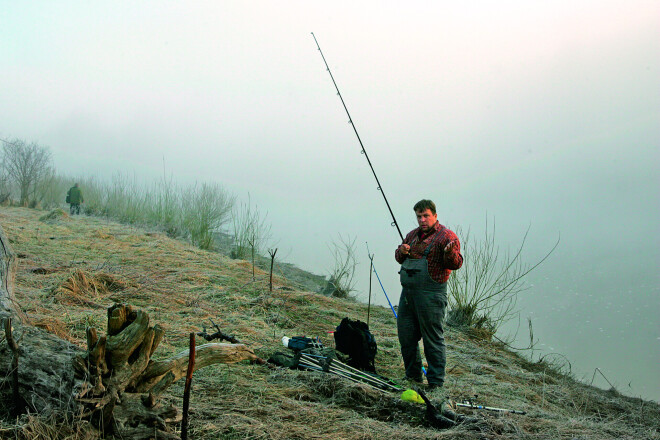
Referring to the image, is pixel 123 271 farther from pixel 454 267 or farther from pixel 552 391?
pixel 552 391

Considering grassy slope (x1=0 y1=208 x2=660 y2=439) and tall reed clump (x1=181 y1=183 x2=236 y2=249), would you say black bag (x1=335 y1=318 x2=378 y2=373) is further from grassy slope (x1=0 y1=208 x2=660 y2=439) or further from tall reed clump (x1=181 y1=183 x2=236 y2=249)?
tall reed clump (x1=181 y1=183 x2=236 y2=249)

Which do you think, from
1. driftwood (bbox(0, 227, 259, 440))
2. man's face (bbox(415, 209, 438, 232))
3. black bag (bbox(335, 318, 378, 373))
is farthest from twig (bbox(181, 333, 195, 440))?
man's face (bbox(415, 209, 438, 232))

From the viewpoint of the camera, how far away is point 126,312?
2.89 metres

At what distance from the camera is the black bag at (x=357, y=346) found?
209 inches

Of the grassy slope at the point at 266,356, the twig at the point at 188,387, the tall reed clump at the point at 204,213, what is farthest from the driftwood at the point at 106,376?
the tall reed clump at the point at 204,213

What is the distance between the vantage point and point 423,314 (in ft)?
16.5

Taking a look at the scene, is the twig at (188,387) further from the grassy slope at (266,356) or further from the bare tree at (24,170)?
the bare tree at (24,170)

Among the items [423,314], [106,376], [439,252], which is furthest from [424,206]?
[106,376]

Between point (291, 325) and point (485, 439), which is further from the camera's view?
point (291, 325)

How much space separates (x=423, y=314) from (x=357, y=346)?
2.69ft

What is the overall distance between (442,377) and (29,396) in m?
3.70

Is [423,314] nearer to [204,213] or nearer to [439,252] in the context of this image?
[439,252]

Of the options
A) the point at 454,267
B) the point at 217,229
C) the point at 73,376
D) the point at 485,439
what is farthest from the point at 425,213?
the point at 217,229

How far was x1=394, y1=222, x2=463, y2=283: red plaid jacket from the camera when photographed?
4918mm
